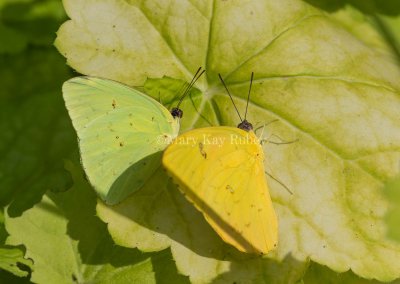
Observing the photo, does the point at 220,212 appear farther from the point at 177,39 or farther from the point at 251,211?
the point at 177,39

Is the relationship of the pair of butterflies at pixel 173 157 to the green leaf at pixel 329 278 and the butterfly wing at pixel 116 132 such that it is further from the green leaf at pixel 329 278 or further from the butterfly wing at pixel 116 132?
the green leaf at pixel 329 278

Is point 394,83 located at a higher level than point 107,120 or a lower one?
lower

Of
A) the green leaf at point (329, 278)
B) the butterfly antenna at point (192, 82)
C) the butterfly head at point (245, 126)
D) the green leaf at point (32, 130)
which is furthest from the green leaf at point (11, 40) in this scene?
the green leaf at point (329, 278)

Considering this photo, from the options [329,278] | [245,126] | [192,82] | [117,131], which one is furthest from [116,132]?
[329,278]

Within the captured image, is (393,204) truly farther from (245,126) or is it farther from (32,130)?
(32,130)

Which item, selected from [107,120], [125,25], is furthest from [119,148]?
[125,25]

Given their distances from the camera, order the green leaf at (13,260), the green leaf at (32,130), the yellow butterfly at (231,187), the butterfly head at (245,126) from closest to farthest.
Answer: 1. the yellow butterfly at (231,187)
2. the butterfly head at (245,126)
3. the green leaf at (13,260)
4. the green leaf at (32,130)

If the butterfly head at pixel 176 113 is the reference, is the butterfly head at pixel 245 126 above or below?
below
